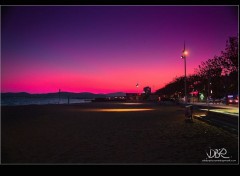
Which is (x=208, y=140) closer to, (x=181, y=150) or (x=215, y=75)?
(x=181, y=150)

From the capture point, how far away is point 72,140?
44.1 ft

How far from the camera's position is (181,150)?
35.9ft

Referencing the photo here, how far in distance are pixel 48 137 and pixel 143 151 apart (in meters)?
5.37

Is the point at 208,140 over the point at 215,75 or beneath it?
beneath

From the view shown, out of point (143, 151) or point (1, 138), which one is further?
point (1, 138)
